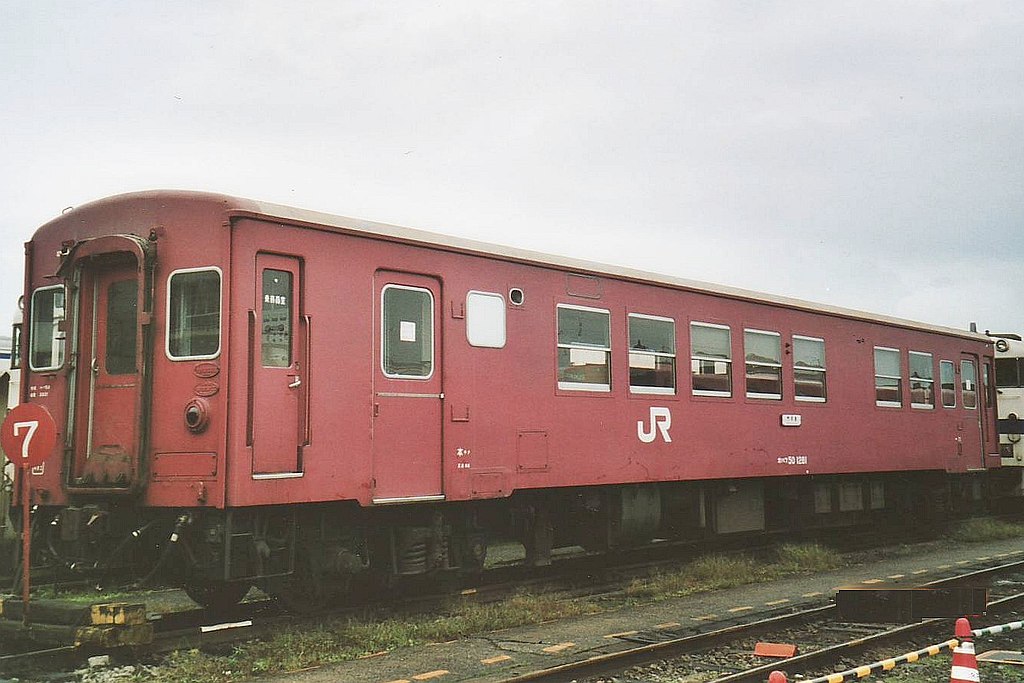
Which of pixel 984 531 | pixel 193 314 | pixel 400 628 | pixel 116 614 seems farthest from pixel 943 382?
pixel 116 614

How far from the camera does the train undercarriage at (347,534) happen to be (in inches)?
312

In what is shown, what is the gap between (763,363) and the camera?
13.3 m

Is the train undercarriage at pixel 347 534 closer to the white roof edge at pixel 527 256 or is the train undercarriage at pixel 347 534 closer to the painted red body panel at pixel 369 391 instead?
the painted red body panel at pixel 369 391

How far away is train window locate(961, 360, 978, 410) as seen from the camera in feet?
57.6

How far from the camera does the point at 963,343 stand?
17.8 metres

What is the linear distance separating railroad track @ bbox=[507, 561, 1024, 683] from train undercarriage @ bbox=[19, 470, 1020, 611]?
215 centimetres

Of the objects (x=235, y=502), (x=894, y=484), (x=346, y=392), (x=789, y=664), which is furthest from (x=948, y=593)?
(x=894, y=484)

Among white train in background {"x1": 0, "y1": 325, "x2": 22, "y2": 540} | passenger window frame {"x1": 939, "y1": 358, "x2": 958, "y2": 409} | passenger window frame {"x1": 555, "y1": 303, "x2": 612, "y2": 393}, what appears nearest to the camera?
passenger window frame {"x1": 555, "y1": 303, "x2": 612, "y2": 393}

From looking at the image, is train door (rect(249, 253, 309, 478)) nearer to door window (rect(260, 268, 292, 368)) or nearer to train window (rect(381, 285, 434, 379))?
door window (rect(260, 268, 292, 368))

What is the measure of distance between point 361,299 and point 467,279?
4.21ft

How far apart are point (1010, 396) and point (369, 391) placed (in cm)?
1621

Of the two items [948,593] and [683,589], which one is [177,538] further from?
[948,593]

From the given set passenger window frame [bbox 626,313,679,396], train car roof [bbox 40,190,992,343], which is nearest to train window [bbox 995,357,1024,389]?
train car roof [bbox 40,190,992,343]

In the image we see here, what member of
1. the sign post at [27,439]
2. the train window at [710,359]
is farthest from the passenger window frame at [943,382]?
the sign post at [27,439]
